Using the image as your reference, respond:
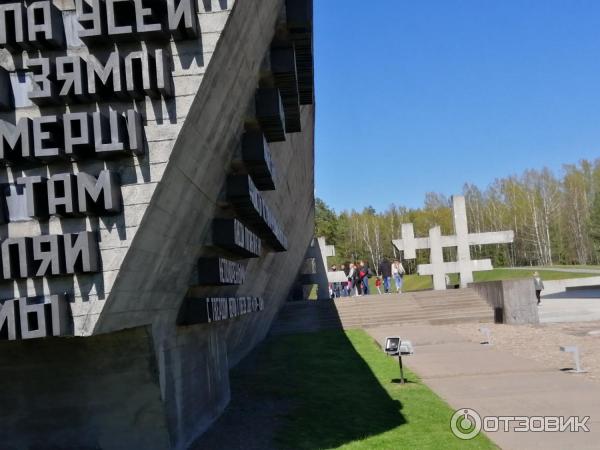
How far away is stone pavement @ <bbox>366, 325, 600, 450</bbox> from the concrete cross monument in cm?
1247

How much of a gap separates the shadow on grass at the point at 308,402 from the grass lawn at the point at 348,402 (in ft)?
0.04

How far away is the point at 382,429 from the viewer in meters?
8.53

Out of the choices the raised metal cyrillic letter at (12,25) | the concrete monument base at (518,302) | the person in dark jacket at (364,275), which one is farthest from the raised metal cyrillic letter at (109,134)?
the person in dark jacket at (364,275)

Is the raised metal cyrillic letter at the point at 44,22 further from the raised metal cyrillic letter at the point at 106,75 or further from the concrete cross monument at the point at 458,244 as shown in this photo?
the concrete cross monument at the point at 458,244

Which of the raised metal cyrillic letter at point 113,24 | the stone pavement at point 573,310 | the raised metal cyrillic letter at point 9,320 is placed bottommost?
the stone pavement at point 573,310

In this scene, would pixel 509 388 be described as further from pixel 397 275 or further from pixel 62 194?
pixel 397 275

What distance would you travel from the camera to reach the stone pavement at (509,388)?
7695 mm

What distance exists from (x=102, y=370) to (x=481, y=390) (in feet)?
23.2

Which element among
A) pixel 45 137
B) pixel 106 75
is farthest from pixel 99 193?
pixel 106 75

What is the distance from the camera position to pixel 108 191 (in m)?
5.48

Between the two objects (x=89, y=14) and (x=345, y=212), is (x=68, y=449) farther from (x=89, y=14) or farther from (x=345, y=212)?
(x=345, y=212)

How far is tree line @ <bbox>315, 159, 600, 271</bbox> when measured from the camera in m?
71.2

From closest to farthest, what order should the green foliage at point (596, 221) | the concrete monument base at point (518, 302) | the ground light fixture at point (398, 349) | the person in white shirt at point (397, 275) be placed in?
the ground light fixture at point (398, 349)
the concrete monument base at point (518, 302)
the person in white shirt at point (397, 275)
the green foliage at point (596, 221)

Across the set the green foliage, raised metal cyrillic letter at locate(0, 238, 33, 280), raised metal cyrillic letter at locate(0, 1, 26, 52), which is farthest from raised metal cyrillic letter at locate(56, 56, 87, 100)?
the green foliage
